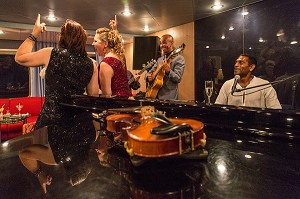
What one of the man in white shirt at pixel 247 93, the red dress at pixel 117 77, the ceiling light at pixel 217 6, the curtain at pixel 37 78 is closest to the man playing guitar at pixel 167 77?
the man in white shirt at pixel 247 93

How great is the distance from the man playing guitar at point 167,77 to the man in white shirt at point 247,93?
71 centimetres

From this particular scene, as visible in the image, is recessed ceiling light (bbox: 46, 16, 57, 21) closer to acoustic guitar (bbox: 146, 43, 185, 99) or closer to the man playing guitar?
the man playing guitar

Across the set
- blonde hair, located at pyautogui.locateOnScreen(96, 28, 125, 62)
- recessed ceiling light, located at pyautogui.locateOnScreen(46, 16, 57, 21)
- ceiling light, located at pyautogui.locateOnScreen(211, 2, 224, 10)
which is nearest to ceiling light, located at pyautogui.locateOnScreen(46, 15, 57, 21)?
recessed ceiling light, located at pyautogui.locateOnScreen(46, 16, 57, 21)

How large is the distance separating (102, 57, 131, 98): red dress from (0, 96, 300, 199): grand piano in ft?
4.18

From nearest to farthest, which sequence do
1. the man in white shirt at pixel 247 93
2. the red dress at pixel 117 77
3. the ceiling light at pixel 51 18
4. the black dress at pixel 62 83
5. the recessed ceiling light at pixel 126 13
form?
the black dress at pixel 62 83
the red dress at pixel 117 77
the man in white shirt at pixel 247 93
the recessed ceiling light at pixel 126 13
the ceiling light at pixel 51 18

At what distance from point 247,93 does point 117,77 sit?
112 centimetres

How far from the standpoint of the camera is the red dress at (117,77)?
1916 mm

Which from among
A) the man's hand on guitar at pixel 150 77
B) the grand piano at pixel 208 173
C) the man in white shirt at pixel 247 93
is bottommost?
the grand piano at pixel 208 173

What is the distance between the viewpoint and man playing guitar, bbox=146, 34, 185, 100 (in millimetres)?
2863

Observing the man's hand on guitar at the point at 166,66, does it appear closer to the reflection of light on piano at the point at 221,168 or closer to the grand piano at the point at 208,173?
the grand piano at the point at 208,173

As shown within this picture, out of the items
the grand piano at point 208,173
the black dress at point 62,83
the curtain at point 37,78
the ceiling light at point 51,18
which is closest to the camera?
the grand piano at point 208,173

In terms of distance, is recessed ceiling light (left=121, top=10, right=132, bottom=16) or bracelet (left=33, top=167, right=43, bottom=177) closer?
bracelet (left=33, top=167, right=43, bottom=177)

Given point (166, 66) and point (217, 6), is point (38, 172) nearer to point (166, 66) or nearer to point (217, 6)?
point (166, 66)

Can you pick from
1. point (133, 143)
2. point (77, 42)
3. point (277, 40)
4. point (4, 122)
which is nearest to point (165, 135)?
point (133, 143)
